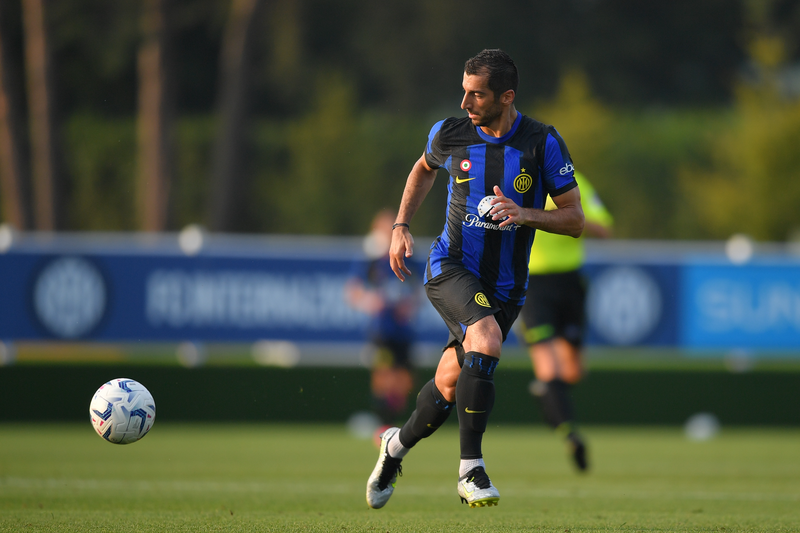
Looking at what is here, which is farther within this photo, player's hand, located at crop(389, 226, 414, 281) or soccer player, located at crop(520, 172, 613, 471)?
soccer player, located at crop(520, 172, 613, 471)

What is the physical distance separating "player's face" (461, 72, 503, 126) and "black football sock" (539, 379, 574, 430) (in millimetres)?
3548

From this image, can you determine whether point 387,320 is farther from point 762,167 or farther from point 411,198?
point 762,167

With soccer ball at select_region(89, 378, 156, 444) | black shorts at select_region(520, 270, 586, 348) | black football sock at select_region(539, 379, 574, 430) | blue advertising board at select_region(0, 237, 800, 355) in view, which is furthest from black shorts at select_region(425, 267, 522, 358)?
blue advertising board at select_region(0, 237, 800, 355)

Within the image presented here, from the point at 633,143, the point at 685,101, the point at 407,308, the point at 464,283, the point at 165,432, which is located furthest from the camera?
the point at 685,101

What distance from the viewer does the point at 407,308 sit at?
40.7 ft

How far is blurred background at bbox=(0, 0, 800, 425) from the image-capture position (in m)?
13.9

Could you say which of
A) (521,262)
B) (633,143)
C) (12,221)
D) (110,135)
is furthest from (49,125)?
(521,262)

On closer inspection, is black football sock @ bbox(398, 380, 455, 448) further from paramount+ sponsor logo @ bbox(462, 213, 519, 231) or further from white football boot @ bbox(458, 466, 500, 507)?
paramount+ sponsor logo @ bbox(462, 213, 519, 231)

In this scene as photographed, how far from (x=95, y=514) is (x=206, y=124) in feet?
92.7

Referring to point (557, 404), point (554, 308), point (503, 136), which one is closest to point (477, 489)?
point (503, 136)

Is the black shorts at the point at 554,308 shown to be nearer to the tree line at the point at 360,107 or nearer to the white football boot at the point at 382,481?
the white football boot at the point at 382,481

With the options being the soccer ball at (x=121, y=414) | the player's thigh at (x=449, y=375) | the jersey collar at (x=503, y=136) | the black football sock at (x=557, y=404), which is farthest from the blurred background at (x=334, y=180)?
the jersey collar at (x=503, y=136)

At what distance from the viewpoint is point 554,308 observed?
9484 mm

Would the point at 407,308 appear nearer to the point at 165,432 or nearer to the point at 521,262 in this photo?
the point at 165,432
